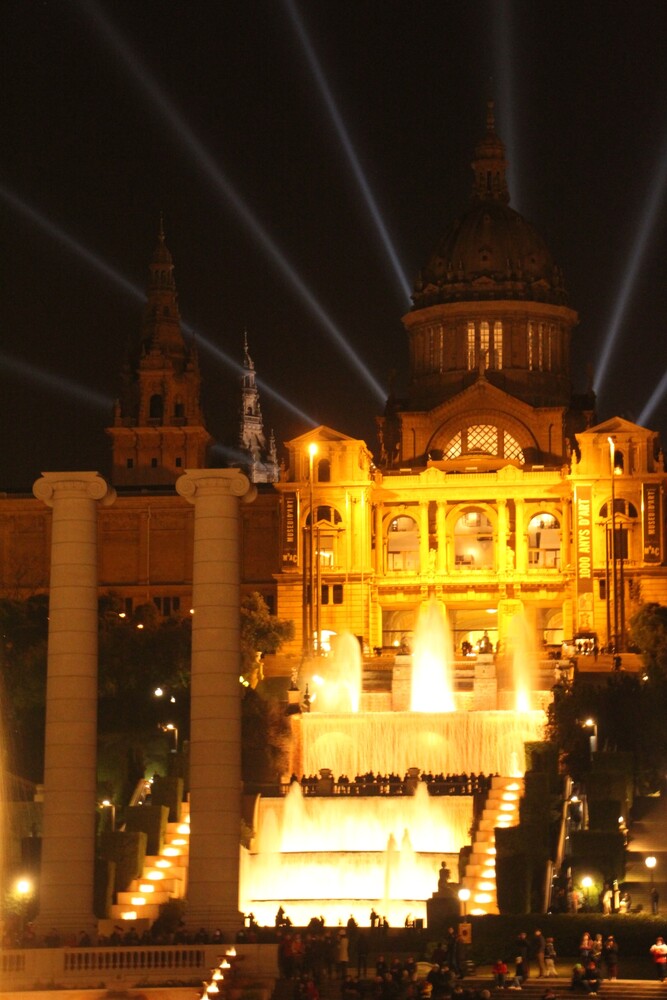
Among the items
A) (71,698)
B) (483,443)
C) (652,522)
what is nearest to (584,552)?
(652,522)

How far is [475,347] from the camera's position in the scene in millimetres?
164625

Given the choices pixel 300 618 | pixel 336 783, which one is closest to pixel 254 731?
pixel 336 783

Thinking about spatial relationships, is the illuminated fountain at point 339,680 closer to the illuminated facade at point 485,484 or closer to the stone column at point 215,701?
the illuminated facade at point 485,484

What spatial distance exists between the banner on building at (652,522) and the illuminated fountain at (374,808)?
53.0 ft

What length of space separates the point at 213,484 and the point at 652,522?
6734 centimetres

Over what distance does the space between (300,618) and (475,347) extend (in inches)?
960

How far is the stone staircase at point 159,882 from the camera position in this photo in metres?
94.2

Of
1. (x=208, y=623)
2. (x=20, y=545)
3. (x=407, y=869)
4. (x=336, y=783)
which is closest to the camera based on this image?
(x=208, y=623)

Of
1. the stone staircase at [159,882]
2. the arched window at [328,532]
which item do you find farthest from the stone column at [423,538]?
the stone staircase at [159,882]

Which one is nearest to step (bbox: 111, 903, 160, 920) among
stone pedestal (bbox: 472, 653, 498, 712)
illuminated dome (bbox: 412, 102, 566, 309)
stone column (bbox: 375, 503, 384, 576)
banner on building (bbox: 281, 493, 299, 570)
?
stone pedestal (bbox: 472, 653, 498, 712)

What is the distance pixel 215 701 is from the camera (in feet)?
267

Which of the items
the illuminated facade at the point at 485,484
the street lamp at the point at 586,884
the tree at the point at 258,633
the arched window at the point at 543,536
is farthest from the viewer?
the arched window at the point at 543,536

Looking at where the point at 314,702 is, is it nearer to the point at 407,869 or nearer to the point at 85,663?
the point at 407,869

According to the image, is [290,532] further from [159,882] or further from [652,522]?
[159,882]
